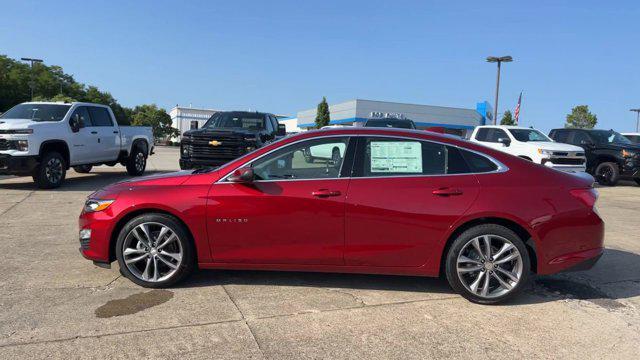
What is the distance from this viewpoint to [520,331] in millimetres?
3773

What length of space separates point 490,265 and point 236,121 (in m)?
9.41

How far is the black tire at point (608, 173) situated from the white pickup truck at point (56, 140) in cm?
1513

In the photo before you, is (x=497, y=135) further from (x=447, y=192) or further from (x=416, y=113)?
(x=416, y=113)

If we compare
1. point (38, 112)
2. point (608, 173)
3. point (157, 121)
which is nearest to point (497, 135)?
point (608, 173)

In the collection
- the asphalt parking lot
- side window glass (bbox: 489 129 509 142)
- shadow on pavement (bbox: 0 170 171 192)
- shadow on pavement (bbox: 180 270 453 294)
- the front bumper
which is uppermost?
side window glass (bbox: 489 129 509 142)

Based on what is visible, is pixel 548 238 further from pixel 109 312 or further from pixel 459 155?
pixel 109 312

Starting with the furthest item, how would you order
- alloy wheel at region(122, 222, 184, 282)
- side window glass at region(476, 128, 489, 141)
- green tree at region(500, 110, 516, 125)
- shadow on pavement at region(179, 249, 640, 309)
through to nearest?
green tree at region(500, 110, 516, 125), side window glass at region(476, 128, 489, 141), shadow on pavement at region(179, 249, 640, 309), alloy wheel at region(122, 222, 184, 282)

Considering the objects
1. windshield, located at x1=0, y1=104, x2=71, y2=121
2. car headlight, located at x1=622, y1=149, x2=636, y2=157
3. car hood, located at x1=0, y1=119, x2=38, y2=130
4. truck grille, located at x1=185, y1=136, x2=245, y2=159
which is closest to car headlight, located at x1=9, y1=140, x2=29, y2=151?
car hood, located at x1=0, y1=119, x2=38, y2=130

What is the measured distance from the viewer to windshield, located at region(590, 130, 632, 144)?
1623 cm

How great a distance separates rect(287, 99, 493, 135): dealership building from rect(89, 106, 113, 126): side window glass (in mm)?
43767

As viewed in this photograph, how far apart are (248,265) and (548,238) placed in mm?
2699

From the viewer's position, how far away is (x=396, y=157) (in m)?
4.45

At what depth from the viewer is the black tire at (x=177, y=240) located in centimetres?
441

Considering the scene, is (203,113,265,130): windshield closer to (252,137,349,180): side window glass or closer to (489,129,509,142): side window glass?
(489,129,509,142): side window glass
